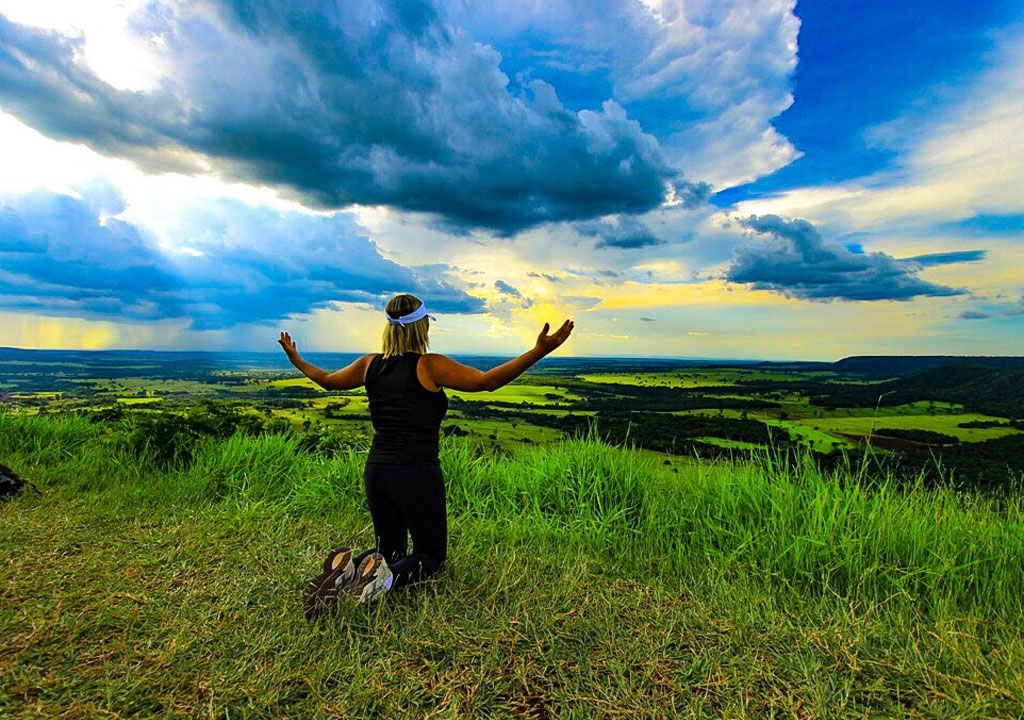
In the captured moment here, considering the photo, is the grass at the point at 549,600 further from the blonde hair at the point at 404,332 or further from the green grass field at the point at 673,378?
the green grass field at the point at 673,378

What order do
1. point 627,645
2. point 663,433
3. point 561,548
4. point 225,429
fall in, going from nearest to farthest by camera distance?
point 627,645
point 561,548
point 663,433
point 225,429

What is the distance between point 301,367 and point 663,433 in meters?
4.60

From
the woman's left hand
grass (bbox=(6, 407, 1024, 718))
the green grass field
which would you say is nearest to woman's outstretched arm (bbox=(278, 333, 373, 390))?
the woman's left hand

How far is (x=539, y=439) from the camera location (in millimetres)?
7582

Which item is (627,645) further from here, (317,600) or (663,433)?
(663,433)

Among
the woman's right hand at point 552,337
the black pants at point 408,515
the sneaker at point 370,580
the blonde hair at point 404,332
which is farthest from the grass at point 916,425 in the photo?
the sneaker at point 370,580

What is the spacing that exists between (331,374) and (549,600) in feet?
7.77

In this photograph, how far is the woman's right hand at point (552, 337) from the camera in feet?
11.0

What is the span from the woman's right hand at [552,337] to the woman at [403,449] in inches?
15.4

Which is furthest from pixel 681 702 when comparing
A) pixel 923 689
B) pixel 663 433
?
pixel 663 433

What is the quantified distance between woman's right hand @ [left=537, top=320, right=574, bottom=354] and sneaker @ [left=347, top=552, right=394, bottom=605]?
184 cm

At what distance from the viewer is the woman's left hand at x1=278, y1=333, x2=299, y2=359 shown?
4.58 m

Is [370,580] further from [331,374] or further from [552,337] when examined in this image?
[552,337]

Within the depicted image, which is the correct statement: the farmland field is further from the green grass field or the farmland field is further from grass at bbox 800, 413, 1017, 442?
the green grass field
